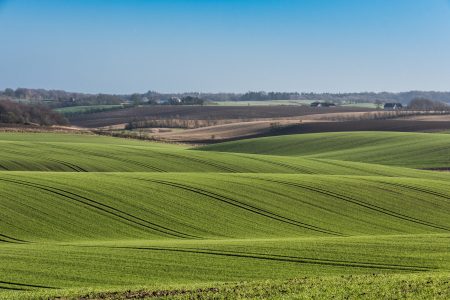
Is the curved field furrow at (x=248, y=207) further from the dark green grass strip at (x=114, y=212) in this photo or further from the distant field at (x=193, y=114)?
the distant field at (x=193, y=114)

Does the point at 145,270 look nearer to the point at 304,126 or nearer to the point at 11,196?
the point at 11,196

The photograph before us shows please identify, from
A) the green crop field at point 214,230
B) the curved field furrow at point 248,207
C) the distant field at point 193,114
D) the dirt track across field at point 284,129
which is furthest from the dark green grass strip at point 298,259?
the distant field at point 193,114

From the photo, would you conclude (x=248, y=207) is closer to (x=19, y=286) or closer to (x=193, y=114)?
(x=19, y=286)

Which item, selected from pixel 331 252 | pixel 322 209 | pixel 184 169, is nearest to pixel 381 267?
pixel 331 252

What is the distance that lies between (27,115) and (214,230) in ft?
277

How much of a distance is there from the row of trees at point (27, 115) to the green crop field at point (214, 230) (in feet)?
170

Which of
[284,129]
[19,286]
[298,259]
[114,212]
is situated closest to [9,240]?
[114,212]

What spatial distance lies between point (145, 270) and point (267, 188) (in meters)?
15.8

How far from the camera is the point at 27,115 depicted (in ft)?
351

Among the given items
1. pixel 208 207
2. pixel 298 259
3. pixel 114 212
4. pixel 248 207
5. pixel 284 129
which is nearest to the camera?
pixel 298 259

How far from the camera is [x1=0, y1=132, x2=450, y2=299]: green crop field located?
637 inches

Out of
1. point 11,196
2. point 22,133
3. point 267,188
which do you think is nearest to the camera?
point 11,196

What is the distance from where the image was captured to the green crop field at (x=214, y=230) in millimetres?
16172

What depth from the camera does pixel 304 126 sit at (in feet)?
314
